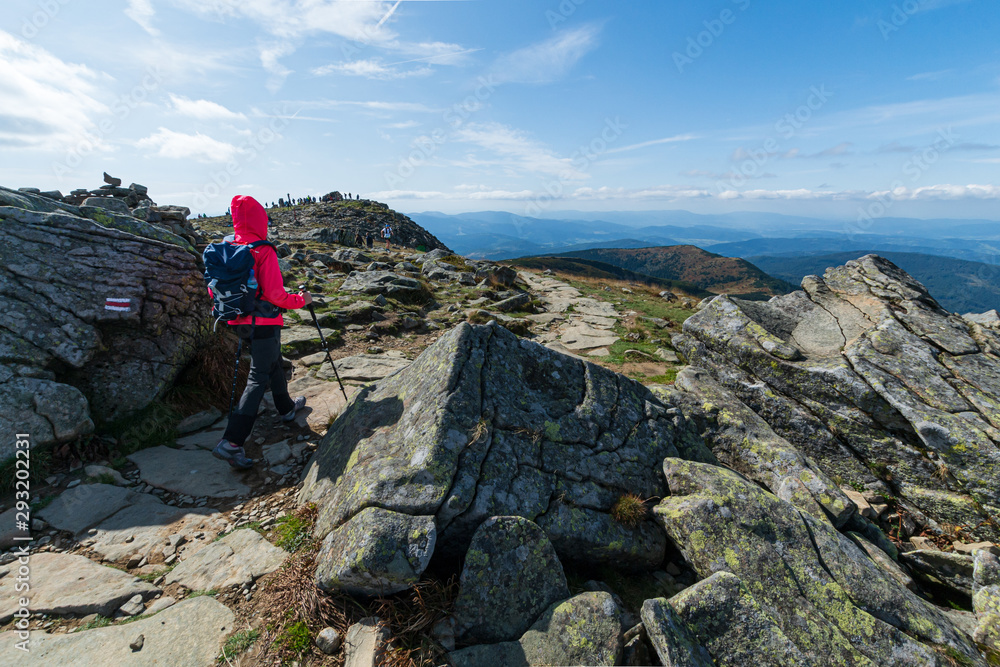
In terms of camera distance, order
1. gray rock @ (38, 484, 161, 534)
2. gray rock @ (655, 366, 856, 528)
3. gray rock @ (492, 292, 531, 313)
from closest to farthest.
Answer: gray rock @ (38, 484, 161, 534) → gray rock @ (655, 366, 856, 528) → gray rock @ (492, 292, 531, 313)

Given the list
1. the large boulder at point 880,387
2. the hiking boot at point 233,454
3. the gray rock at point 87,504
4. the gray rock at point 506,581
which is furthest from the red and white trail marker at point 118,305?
the large boulder at point 880,387

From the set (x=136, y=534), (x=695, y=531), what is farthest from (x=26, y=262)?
(x=695, y=531)

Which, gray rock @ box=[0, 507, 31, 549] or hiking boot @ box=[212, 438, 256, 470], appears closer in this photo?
gray rock @ box=[0, 507, 31, 549]

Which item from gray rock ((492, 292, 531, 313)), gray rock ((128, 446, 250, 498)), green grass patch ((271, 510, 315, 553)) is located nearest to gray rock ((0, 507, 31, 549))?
gray rock ((128, 446, 250, 498))

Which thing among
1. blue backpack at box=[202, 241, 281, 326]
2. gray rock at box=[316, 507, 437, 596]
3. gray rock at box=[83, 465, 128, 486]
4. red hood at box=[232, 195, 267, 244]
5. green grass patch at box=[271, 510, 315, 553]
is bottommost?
green grass patch at box=[271, 510, 315, 553]

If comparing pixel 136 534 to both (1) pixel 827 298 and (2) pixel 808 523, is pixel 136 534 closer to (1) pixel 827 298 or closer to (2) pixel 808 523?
(2) pixel 808 523

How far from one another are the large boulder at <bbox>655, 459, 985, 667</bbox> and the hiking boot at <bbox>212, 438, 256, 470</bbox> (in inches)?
264

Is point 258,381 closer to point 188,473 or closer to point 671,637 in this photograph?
point 188,473

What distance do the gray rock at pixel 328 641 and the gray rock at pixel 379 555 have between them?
0.38 m

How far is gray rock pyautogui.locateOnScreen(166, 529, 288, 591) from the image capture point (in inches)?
190

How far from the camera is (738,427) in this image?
24.6 feet

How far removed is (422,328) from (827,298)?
1258cm

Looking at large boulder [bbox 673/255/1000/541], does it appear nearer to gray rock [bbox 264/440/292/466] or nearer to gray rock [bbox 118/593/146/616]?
gray rock [bbox 264/440/292/466]

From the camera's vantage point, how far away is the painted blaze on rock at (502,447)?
Answer: 4.89 meters
